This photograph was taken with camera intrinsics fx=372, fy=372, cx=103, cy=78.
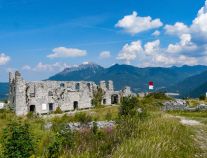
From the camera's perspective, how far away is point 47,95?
175 feet

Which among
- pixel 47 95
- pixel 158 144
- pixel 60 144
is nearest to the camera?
pixel 158 144

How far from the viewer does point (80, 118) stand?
33469 millimetres

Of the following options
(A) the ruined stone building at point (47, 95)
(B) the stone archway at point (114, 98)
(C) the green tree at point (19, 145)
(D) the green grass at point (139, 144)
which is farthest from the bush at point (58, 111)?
(C) the green tree at point (19, 145)

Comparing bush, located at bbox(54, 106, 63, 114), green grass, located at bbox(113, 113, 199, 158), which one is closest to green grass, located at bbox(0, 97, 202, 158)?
green grass, located at bbox(113, 113, 199, 158)

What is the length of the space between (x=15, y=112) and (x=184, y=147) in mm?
38928

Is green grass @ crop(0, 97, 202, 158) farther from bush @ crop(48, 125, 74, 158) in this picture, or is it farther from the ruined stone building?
the ruined stone building

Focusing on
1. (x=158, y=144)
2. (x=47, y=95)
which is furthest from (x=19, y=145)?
(x=47, y=95)

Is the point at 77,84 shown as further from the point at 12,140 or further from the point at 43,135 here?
the point at 12,140

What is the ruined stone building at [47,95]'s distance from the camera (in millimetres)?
50250

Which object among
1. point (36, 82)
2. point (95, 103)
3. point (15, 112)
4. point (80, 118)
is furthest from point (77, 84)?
point (80, 118)

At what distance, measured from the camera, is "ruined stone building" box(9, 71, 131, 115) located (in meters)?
50.2

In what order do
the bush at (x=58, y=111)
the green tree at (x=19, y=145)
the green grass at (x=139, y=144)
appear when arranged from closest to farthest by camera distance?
the green grass at (x=139, y=144) < the green tree at (x=19, y=145) < the bush at (x=58, y=111)

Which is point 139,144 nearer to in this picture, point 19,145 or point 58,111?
point 19,145

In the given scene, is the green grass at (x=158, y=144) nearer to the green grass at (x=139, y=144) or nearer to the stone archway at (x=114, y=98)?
the green grass at (x=139, y=144)
